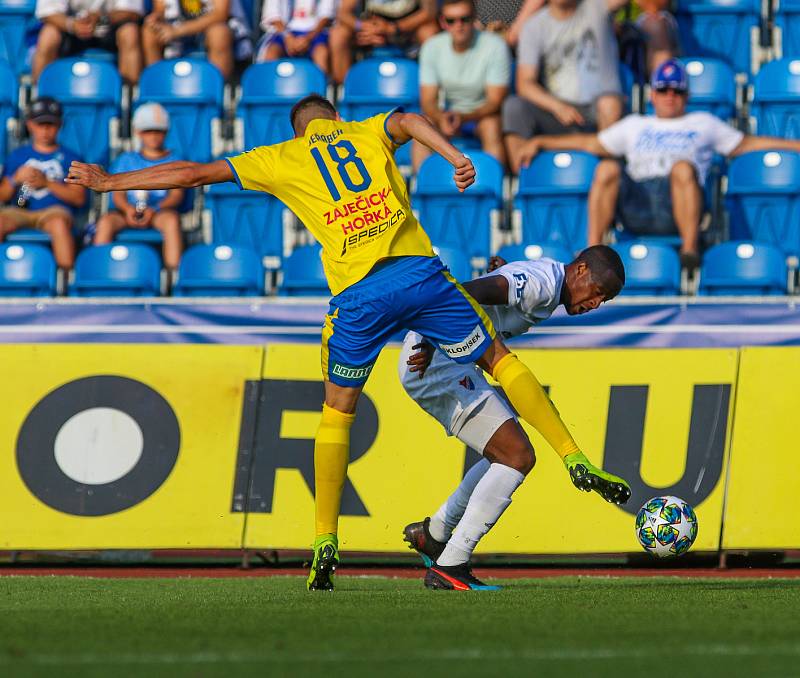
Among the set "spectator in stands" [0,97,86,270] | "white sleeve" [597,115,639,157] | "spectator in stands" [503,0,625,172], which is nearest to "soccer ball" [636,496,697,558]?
"white sleeve" [597,115,639,157]

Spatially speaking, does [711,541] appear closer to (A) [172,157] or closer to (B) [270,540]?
(B) [270,540]

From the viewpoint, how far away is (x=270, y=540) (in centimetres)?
913

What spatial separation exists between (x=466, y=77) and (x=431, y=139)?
20.5ft

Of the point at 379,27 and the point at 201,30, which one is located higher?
the point at 379,27

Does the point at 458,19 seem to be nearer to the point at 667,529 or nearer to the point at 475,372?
the point at 475,372

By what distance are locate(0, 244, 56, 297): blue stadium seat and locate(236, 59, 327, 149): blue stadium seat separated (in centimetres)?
Answer: 232

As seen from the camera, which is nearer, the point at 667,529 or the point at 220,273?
the point at 667,529

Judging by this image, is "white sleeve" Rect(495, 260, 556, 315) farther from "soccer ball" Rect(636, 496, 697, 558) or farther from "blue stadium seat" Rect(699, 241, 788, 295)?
"blue stadium seat" Rect(699, 241, 788, 295)

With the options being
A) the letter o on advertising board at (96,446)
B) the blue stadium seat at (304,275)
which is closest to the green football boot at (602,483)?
the letter o on advertising board at (96,446)

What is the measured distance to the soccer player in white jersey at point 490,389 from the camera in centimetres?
691

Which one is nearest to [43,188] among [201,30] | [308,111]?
[201,30]

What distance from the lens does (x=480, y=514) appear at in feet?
22.7

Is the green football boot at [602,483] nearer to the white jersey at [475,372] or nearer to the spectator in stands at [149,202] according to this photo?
the white jersey at [475,372]

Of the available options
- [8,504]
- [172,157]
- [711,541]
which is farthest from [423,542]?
[172,157]
